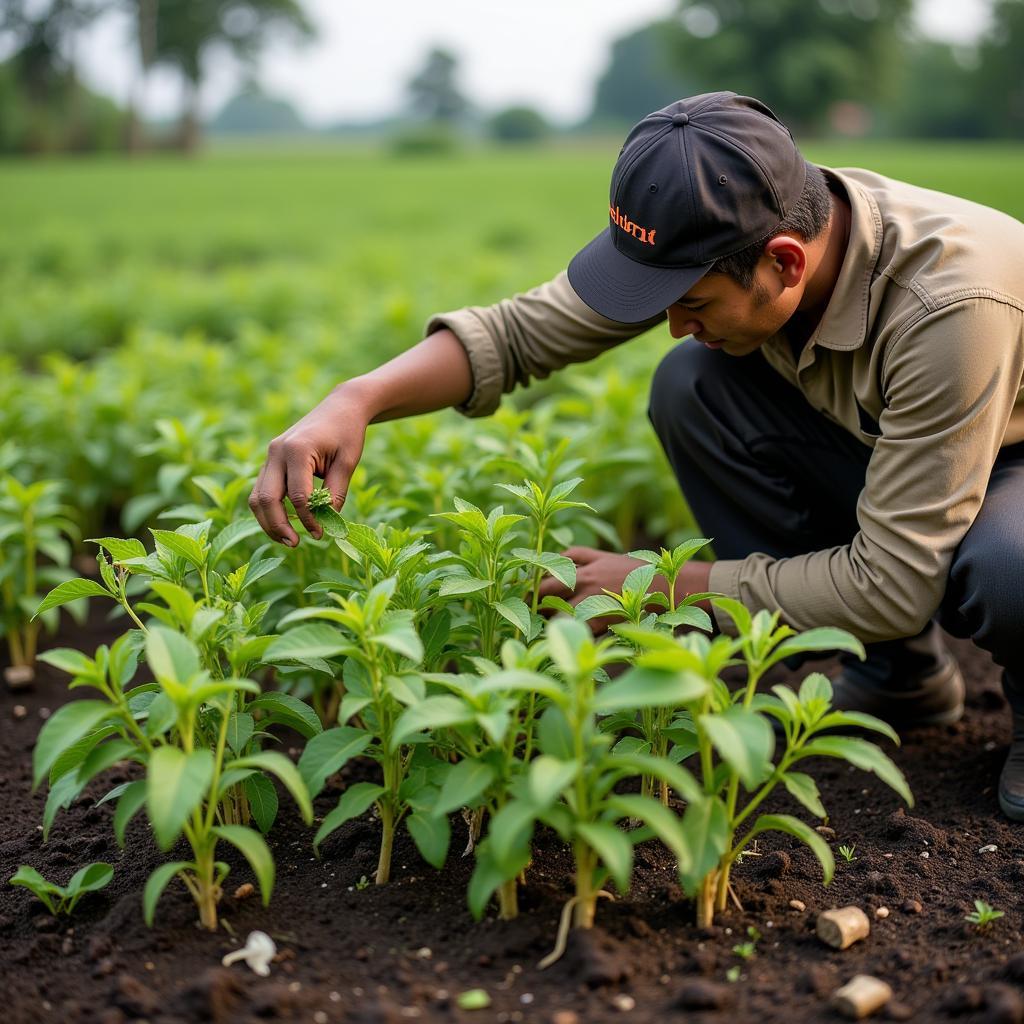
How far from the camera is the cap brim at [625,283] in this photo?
2078 millimetres

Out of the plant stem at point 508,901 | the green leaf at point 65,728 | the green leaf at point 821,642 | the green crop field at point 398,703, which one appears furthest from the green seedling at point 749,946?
the green leaf at point 65,728

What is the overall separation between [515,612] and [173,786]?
0.72 m

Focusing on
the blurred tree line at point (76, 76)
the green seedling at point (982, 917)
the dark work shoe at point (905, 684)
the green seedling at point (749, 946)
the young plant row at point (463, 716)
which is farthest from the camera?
the blurred tree line at point (76, 76)

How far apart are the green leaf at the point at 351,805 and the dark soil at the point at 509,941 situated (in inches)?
8.1

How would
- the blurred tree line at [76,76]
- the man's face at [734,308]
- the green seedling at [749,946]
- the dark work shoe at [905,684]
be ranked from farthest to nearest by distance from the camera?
the blurred tree line at [76,76] < the dark work shoe at [905,684] < the man's face at [734,308] < the green seedling at [749,946]

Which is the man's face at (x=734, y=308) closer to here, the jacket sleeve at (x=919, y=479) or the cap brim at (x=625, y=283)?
the cap brim at (x=625, y=283)

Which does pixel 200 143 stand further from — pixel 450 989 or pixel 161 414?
pixel 450 989

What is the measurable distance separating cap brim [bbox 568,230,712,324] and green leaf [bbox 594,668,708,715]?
791 millimetres

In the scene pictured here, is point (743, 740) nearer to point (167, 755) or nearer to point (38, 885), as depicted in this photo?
point (167, 755)

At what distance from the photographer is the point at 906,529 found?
2.12m

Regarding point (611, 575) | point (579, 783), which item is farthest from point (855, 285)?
point (579, 783)

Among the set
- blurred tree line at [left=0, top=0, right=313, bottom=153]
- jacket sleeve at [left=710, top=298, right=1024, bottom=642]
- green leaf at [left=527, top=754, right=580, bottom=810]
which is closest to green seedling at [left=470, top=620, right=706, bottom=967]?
green leaf at [left=527, top=754, right=580, bottom=810]

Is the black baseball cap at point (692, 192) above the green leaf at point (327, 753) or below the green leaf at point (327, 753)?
above

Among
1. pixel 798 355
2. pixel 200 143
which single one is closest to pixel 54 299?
pixel 798 355
